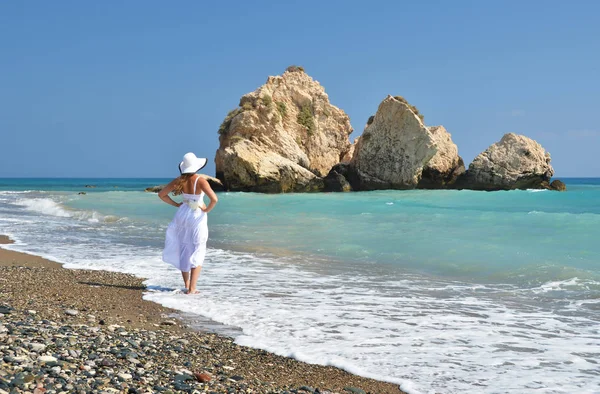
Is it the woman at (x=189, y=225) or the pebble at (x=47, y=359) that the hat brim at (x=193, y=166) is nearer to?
the woman at (x=189, y=225)

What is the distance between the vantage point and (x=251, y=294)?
24.6 ft

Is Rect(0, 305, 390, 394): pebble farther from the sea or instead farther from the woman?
the woman

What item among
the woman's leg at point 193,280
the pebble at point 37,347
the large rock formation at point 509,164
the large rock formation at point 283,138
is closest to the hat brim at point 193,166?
the woman's leg at point 193,280

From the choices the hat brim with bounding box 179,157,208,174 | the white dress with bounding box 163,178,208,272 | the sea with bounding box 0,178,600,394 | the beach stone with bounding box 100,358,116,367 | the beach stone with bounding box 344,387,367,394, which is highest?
the hat brim with bounding box 179,157,208,174

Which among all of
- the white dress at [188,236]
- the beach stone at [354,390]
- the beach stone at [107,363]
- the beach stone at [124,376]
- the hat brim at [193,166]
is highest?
the hat brim at [193,166]

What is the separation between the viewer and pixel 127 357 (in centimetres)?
425

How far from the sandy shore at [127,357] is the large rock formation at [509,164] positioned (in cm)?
4288

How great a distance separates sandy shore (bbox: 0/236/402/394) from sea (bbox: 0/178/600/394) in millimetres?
321

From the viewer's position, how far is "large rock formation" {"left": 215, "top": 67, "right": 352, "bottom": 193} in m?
42.5

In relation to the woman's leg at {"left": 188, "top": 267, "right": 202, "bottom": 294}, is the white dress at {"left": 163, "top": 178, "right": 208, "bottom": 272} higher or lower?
higher

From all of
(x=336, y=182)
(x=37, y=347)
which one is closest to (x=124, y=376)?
(x=37, y=347)

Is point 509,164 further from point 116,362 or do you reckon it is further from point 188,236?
point 116,362

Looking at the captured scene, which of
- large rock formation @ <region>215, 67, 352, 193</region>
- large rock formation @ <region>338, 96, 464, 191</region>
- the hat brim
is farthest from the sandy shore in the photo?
large rock formation @ <region>338, 96, 464, 191</region>

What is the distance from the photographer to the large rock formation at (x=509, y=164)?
1790 inches
